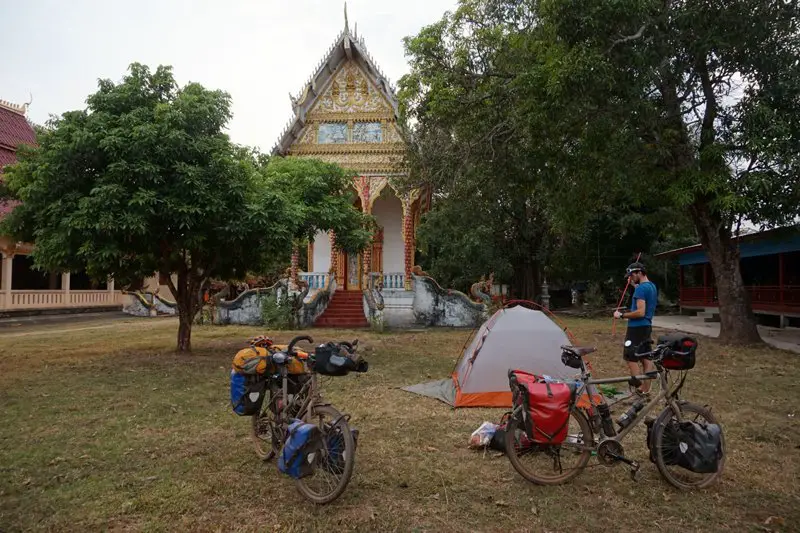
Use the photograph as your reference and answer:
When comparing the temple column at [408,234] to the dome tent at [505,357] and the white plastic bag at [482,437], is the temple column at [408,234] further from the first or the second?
the white plastic bag at [482,437]

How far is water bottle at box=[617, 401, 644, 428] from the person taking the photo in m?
3.99

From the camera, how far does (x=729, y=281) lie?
40.6 ft

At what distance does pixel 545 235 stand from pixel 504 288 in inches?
480

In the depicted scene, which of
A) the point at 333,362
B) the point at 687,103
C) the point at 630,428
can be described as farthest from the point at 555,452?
the point at 687,103

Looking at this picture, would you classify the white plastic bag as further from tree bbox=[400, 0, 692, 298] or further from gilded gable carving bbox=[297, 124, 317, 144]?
gilded gable carving bbox=[297, 124, 317, 144]

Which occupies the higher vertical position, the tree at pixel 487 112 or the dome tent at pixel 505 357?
the tree at pixel 487 112

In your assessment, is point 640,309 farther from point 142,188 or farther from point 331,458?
point 142,188

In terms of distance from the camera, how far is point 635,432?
5.32 metres

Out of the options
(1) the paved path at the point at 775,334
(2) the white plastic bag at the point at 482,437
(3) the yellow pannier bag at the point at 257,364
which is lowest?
(2) the white plastic bag at the point at 482,437

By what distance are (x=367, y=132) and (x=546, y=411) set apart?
654 inches

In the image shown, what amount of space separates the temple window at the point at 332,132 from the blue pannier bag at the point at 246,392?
16.1m

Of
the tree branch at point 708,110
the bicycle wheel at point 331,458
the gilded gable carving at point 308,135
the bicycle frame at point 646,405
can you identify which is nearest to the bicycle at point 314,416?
the bicycle wheel at point 331,458

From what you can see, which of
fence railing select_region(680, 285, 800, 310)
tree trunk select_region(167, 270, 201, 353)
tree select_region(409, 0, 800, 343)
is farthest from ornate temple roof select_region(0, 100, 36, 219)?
fence railing select_region(680, 285, 800, 310)

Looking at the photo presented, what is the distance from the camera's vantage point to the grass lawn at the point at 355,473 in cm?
350
